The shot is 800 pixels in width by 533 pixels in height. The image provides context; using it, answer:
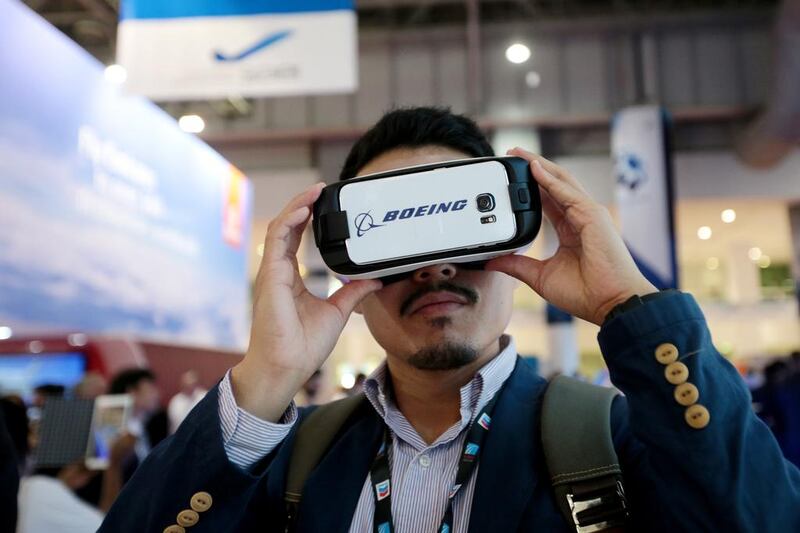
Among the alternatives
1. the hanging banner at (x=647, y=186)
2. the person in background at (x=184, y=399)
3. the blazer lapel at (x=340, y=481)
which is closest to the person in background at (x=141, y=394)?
the person in background at (x=184, y=399)

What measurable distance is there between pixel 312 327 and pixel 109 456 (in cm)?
157

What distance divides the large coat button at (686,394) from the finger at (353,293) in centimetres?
48

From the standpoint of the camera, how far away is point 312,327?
1098 millimetres

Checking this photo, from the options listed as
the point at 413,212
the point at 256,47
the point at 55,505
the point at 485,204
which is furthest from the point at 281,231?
the point at 256,47

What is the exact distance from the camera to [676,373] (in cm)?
85

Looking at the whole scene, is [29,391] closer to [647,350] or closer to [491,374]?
[491,374]

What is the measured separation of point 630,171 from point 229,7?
18.9 feet

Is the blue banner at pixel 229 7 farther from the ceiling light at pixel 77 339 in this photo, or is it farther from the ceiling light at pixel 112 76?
the ceiling light at pixel 77 339

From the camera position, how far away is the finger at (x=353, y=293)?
111cm

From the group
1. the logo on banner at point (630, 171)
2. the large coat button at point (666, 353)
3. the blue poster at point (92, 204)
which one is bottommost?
the large coat button at point (666, 353)

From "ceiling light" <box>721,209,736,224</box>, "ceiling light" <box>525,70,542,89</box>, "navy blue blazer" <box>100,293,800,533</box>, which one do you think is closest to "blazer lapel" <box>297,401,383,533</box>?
"navy blue blazer" <box>100,293,800,533</box>

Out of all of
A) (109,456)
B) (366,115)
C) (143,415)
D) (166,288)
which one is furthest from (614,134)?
(109,456)

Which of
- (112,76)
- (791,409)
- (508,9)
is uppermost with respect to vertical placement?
(508,9)

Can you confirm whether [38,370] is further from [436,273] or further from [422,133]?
[436,273]
